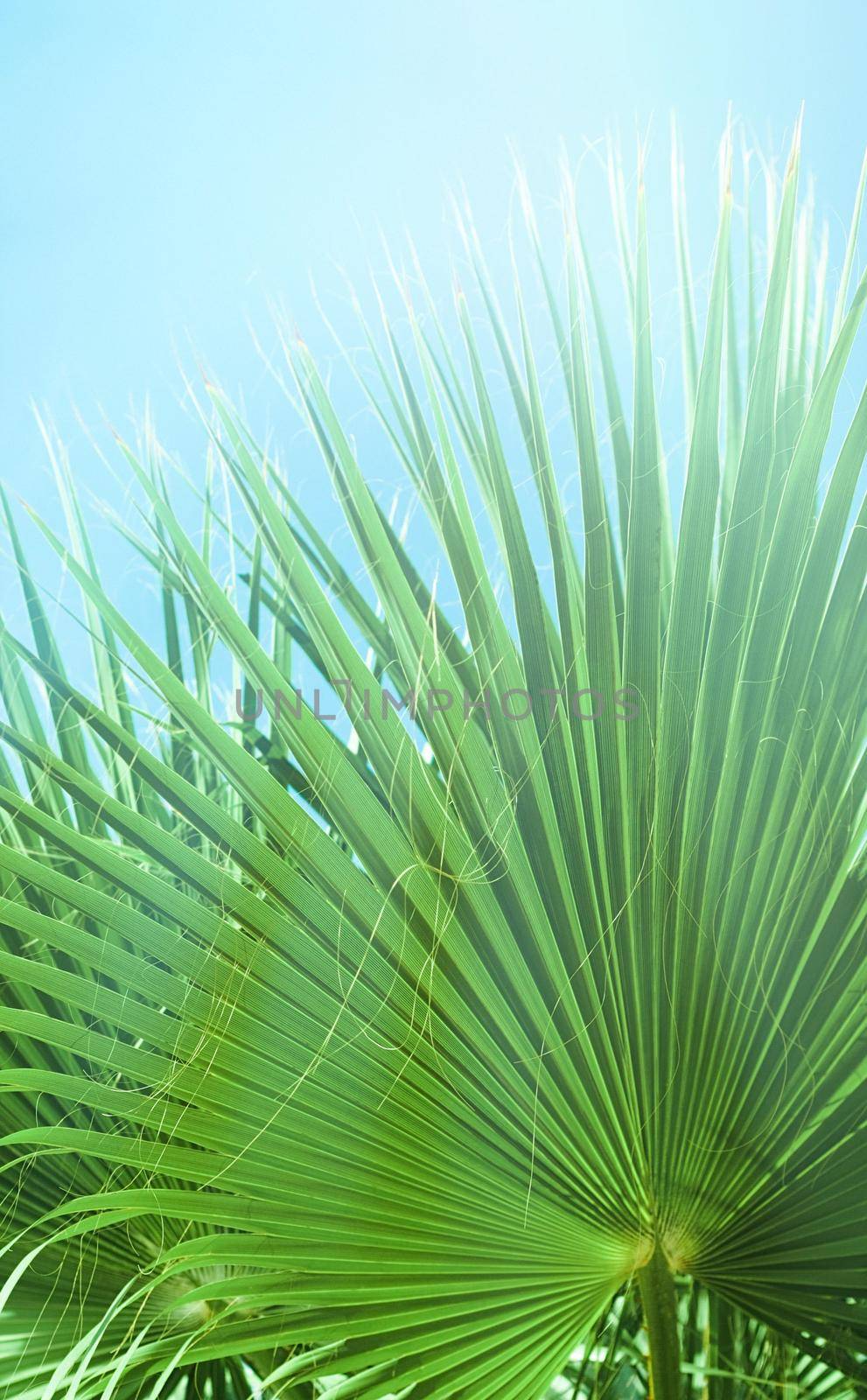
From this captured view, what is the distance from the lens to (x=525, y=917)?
23.2 inches

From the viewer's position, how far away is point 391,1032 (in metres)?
0.60

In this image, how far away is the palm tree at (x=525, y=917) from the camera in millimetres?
546

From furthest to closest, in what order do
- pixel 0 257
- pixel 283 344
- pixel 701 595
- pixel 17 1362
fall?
pixel 0 257, pixel 17 1362, pixel 283 344, pixel 701 595

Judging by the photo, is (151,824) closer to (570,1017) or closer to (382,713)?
(382,713)

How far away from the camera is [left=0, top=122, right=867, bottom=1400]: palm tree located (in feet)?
1.79

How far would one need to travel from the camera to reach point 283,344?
0.67 m

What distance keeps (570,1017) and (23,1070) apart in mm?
342

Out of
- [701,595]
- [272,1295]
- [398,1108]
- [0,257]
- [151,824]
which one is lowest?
[272,1295]

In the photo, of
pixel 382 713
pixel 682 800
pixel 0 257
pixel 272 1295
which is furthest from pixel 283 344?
pixel 0 257

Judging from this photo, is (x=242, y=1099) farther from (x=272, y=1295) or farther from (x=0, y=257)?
(x=0, y=257)

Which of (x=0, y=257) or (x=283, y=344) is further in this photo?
(x=0, y=257)

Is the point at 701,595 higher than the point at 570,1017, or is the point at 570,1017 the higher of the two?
the point at 701,595

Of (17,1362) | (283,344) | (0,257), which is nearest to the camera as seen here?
(283,344)

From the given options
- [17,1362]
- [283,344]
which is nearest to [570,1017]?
[283,344]
